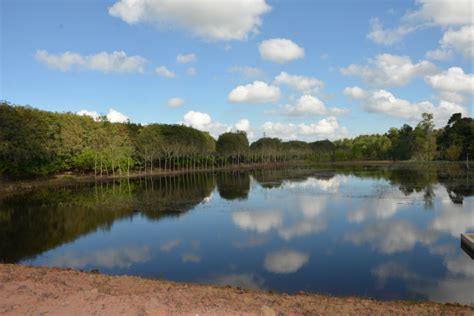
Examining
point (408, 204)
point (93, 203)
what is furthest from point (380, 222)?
point (93, 203)

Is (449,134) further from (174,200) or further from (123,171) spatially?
(174,200)

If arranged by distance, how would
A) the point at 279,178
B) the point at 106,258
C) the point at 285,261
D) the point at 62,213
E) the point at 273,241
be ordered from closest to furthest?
the point at 285,261 < the point at 106,258 < the point at 273,241 < the point at 62,213 < the point at 279,178

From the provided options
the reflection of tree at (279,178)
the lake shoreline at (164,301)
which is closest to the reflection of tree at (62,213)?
the lake shoreline at (164,301)

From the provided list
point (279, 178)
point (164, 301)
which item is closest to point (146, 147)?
point (279, 178)

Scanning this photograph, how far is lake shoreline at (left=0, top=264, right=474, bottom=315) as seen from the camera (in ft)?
29.9

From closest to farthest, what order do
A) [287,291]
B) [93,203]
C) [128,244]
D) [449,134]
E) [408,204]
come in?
[287,291]
[128,244]
[408,204]
[93,203]
[449,134]

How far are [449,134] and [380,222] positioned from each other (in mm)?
86030

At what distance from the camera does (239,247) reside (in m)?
17.5

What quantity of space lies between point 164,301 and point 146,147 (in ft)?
222

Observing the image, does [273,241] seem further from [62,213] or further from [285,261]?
[62,213]

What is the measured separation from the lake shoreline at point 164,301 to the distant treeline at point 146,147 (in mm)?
39710

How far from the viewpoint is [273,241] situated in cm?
1833

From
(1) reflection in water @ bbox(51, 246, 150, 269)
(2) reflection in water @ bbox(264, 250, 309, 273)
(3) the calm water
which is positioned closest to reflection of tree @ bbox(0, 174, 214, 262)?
(3) the calm water

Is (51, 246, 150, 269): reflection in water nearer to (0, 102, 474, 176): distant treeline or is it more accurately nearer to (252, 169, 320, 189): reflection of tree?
(252, 169, 320, 189): reflection of tree
